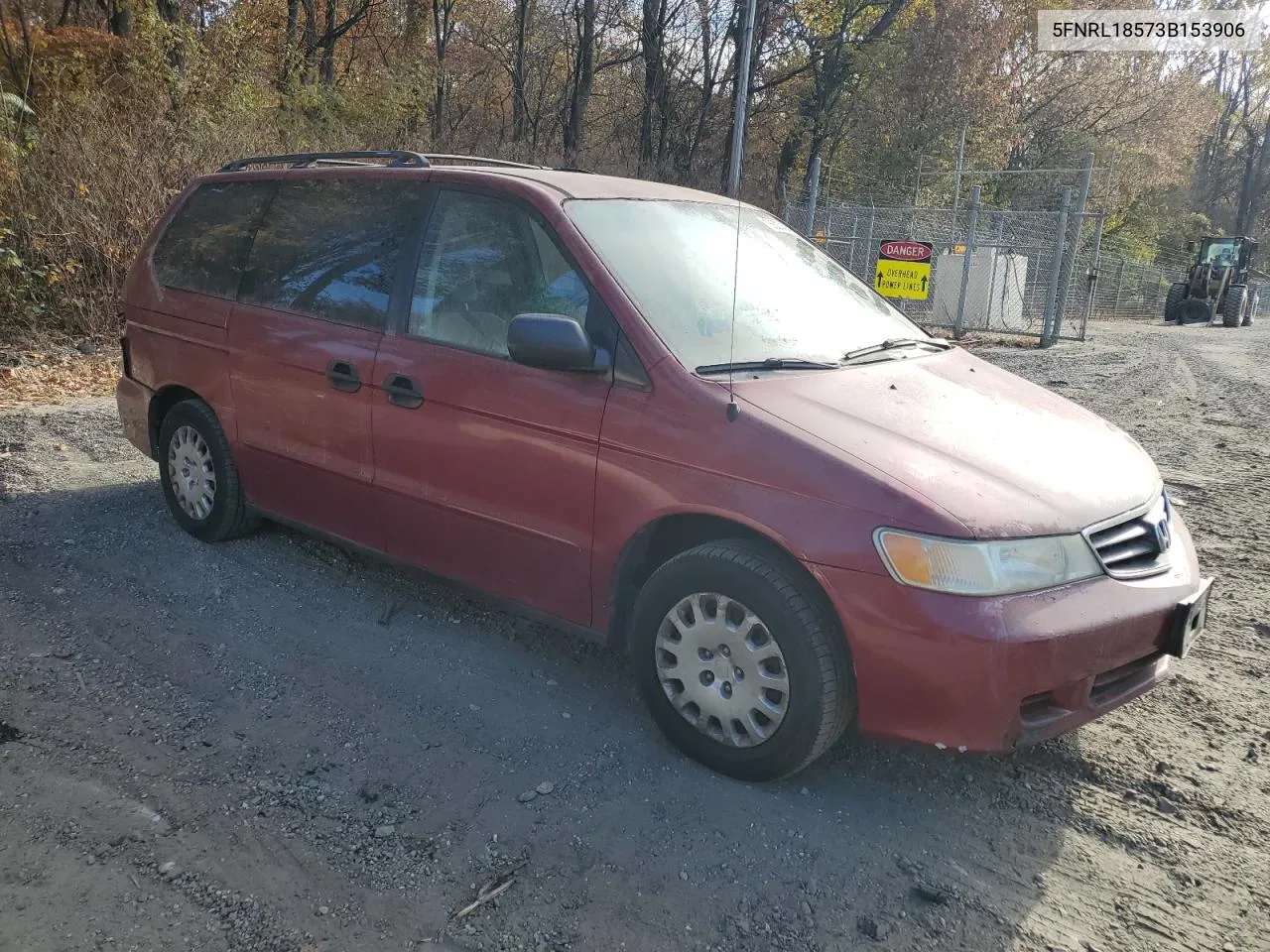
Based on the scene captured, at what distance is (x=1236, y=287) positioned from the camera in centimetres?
2709

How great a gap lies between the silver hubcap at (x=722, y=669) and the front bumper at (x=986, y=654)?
265 millimetres

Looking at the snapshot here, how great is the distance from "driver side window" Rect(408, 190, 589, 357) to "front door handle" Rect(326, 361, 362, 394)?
1.15 feet

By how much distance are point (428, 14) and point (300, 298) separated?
23.0 meters

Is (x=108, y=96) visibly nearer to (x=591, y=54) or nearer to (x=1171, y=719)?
(x=1171, y=719)

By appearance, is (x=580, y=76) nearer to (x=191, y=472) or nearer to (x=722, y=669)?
(x=191, y=472)

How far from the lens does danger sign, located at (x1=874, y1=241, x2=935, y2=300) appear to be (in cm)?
1477

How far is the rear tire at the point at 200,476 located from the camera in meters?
4.79

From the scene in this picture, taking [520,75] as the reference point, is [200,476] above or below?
below

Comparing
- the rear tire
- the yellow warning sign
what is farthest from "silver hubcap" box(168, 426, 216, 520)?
the yellow warning sign

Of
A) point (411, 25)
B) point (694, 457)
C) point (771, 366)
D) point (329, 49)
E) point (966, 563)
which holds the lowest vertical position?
point (966, 563)

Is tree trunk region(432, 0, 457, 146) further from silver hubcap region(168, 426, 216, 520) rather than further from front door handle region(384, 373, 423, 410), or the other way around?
front door handle region(384, 373, 423, 410)

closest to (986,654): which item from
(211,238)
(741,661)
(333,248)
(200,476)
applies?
(741,661)

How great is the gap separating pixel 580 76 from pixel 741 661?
23901 millimetres

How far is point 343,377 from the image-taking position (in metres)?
4.02
